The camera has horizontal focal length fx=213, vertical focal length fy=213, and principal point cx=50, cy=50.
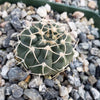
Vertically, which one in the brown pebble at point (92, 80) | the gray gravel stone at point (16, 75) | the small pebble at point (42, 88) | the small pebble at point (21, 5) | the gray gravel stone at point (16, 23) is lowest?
the brown pebble at point (92, 80)

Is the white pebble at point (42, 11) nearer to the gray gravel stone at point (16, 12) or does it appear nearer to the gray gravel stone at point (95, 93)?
the gray gravel stone at point (16, 12)

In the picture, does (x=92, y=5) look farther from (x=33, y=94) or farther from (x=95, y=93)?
(x=33, y=94)

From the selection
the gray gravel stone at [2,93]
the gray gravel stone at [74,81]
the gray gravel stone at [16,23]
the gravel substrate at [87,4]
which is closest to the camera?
the gray gravel stone at [2,93]

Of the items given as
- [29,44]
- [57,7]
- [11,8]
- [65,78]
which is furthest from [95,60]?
[11,8]

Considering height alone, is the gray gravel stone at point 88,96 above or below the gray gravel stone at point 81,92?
below

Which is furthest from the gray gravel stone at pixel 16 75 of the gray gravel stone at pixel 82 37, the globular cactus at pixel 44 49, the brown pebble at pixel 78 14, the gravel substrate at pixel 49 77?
the brown pebble at pixel 78 14
